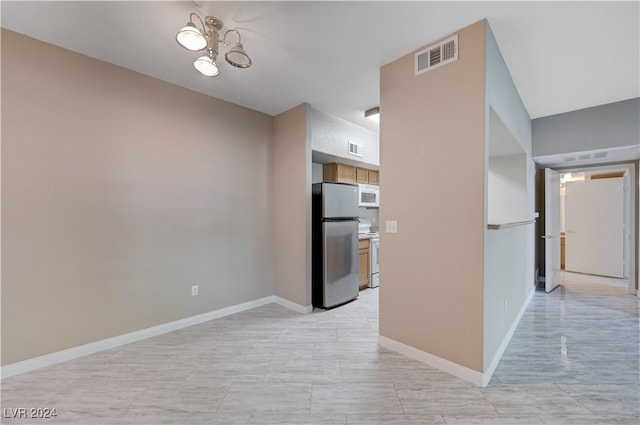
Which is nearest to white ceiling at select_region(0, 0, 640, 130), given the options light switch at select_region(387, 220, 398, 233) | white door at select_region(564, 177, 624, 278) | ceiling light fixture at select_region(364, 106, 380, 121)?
ceiling light fixture at select_region(364, 106, 380, 121)

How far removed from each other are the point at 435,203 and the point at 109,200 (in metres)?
2.99

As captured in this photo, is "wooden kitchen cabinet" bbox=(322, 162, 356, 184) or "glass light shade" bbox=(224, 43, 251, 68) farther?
"wooden kitchen cabinet" bbox=(322, 162, 356, 184)

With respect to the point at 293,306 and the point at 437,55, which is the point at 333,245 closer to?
the point at 293,306

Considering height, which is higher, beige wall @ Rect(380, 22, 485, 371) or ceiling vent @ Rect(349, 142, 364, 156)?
ceiling vent @ Rect(349, 142, 364, 156)

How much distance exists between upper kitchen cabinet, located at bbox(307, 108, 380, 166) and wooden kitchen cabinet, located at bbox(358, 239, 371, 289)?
1.22 meters

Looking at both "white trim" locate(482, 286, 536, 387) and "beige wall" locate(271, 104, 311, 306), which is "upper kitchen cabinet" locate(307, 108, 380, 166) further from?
"white trim" locate(482, 286, 536, 387)

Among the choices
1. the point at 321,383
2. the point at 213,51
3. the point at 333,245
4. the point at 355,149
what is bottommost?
the point at 321,383

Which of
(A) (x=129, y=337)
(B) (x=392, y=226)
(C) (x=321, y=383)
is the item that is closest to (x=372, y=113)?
(B) (x=392, y=226)

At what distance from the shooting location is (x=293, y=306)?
365 centimetres

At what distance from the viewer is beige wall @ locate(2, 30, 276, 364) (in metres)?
2.15

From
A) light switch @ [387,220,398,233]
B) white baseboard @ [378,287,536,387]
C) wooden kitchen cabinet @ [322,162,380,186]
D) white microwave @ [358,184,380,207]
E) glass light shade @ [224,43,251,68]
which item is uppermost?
glass light shade @ [224,43,251,68]

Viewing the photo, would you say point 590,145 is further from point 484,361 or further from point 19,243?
point 19,243

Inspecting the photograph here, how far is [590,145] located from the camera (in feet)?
12.3

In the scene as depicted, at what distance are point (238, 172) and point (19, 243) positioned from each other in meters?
2.08
